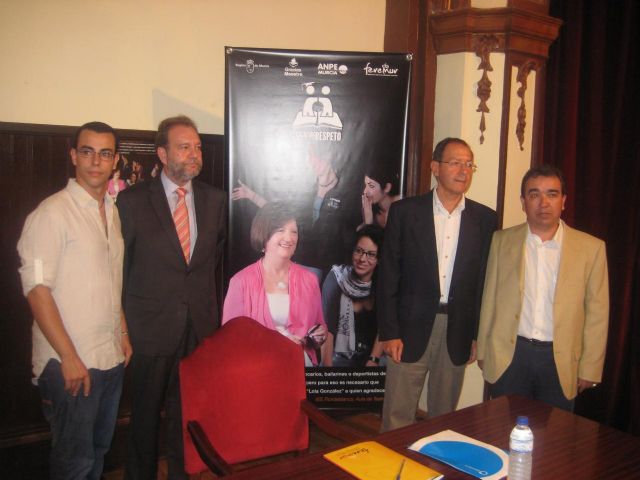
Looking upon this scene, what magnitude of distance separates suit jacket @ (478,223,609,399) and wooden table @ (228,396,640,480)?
47 cm

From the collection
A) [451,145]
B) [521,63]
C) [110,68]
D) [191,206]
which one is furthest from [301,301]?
[521,63]

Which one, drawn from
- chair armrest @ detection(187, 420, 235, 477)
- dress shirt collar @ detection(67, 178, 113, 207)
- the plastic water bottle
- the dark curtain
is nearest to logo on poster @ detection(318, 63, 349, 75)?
the dark curtain

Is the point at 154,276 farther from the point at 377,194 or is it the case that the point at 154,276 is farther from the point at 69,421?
the point at 377,194

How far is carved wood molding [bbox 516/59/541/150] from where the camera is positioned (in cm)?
321

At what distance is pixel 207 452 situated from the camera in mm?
1587

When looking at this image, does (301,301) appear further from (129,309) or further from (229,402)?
(229,402)

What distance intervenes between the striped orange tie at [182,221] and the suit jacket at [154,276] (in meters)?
0.04

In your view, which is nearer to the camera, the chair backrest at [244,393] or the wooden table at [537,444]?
the wooden table at [537,444]

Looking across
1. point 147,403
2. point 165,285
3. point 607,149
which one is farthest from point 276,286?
point 607,149

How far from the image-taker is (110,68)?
299 centimetres

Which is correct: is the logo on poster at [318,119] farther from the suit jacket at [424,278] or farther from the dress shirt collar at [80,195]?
the dress shirt collar at [80,195]

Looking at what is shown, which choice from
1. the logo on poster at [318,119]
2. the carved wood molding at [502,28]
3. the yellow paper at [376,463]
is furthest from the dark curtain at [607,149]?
the yellow paper at [376,463]

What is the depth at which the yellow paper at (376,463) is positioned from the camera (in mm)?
1384

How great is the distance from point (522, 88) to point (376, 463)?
2.50m
